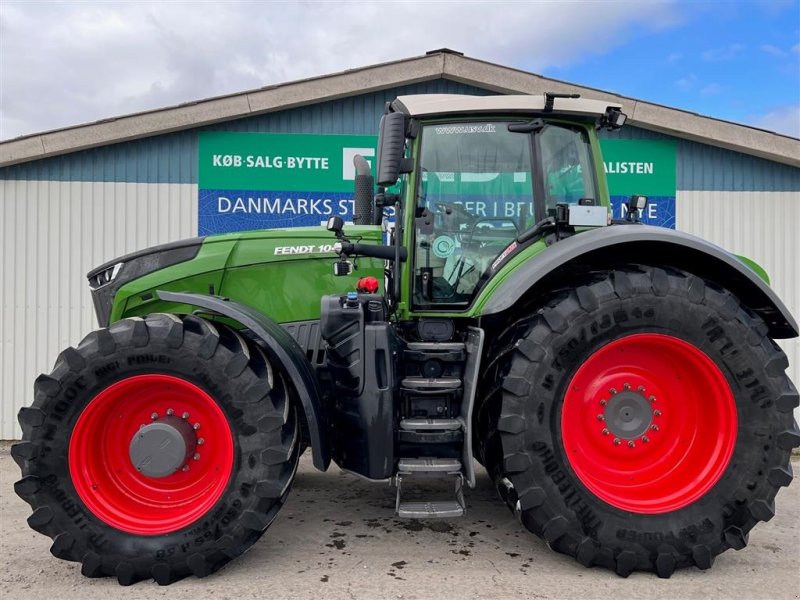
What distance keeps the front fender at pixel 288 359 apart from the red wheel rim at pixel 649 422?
1236 millimetres

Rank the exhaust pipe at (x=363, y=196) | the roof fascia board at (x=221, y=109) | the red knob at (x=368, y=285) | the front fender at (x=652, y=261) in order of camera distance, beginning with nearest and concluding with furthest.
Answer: the front fender at (x=652, y=261) → the red knob at (x=368, y=285) → the exhaust pipe at (x=363, y=196) → the roof fascia board at (x=221, y=109)

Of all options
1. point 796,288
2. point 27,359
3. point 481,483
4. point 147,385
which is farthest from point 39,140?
point 796,288

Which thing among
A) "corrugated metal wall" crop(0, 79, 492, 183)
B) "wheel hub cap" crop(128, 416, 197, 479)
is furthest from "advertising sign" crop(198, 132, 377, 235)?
"wheel hub cap" crop(128, 416, 197, 479)

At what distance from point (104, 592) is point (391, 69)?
5402 millimetres

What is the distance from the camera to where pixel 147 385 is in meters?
2.98

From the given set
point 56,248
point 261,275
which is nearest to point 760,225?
point 261,275

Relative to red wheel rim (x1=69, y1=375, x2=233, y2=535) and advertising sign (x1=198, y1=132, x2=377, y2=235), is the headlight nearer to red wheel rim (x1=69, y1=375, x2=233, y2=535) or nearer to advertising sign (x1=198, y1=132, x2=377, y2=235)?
red wheel rim (x1=69, y1=375, x2=233, y2=535)

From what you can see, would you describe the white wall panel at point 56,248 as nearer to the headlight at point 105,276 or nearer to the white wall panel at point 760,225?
the headlight at point 105,276

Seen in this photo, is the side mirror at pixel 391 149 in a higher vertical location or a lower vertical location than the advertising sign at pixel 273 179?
lower

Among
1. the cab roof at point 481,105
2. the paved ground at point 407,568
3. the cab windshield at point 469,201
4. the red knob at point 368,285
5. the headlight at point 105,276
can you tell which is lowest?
the paved ground at point 407,568

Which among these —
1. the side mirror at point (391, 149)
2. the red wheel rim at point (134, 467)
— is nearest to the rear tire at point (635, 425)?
the side mirror at point (391, 149)

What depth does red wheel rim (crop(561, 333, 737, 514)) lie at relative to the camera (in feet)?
9.92

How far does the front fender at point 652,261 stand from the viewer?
2994mm

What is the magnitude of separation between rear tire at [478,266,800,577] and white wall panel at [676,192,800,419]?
415cm
